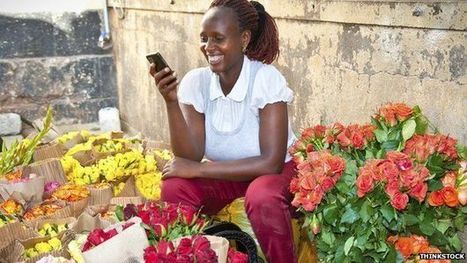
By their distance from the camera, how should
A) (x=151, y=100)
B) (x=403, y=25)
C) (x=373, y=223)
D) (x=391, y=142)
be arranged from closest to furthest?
(x=373, y=223), (x=391, y=142), (x=403, y=25), (x=151, y=100)

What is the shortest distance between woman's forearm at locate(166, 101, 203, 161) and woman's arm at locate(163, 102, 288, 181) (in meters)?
0.17

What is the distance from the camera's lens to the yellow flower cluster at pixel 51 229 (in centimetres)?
361

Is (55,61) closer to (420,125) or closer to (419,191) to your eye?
(420,125)

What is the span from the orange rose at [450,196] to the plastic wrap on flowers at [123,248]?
117 cm

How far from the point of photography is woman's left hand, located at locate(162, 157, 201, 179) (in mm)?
3420

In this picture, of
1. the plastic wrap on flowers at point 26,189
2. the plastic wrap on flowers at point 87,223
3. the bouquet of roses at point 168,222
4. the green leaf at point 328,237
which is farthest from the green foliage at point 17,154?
the green leaf at point 328,237

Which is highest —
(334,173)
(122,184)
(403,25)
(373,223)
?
(403,25)

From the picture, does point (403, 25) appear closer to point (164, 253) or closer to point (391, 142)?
point (391, 142)

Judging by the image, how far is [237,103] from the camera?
3543 mm

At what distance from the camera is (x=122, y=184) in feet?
14.9

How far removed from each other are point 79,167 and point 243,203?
1626mm

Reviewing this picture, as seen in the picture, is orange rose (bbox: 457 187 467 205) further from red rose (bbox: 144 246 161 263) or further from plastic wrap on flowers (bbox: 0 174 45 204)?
plastic wrap on flowers (bbox: 0 174 45 204)

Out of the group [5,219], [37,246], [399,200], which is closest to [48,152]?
[5,219]

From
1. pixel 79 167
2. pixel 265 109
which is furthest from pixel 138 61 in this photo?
pixel 265 109
